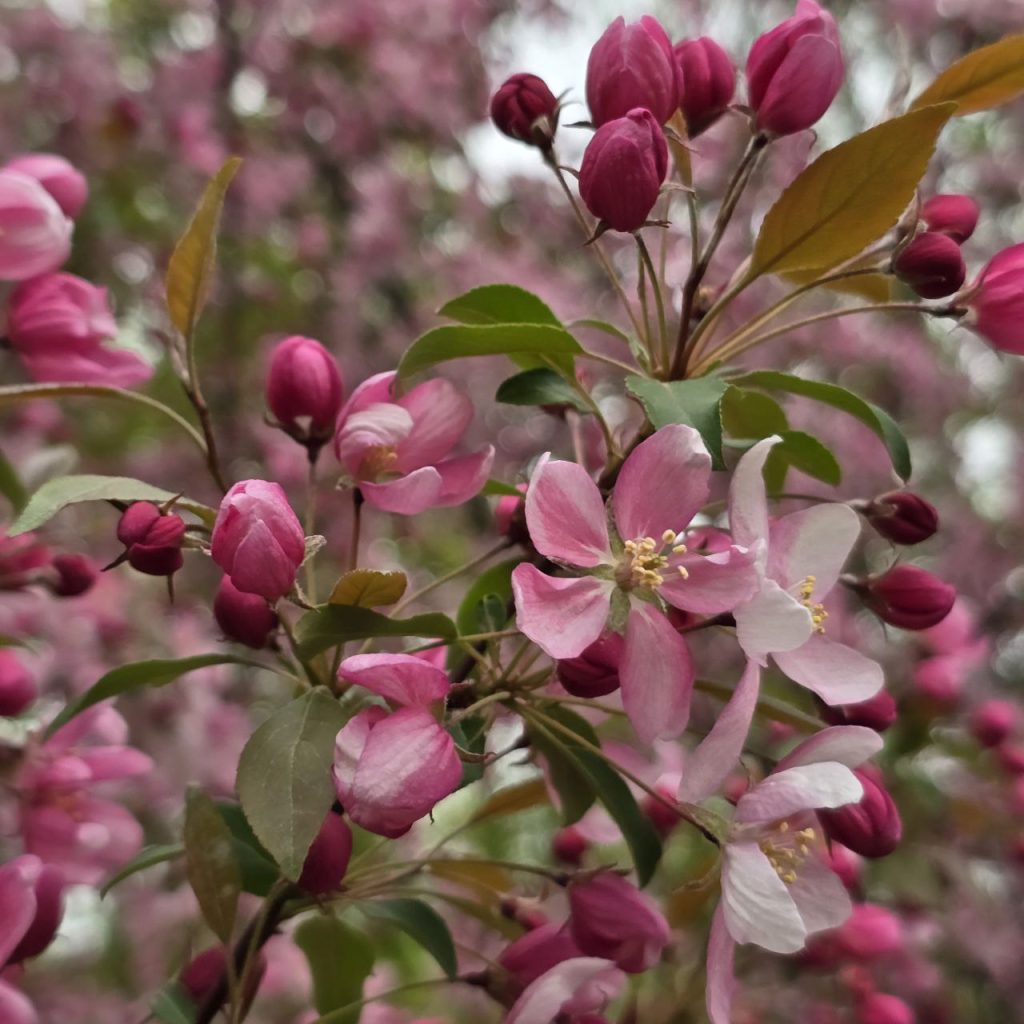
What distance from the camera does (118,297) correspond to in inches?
107

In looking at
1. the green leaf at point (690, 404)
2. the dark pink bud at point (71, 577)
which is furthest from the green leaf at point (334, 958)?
the green leaf at point (690, 404)

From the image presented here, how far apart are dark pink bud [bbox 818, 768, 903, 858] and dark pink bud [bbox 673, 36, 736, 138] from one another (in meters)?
0.49

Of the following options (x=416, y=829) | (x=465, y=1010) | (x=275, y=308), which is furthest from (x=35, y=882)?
(x=275, y=308)

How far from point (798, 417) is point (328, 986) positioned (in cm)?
269

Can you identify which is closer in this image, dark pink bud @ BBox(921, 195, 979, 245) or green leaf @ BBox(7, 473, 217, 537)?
green leaf @ BBox(7, 473, 217, 537)

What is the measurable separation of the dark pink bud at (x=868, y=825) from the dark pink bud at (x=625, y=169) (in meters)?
0.40

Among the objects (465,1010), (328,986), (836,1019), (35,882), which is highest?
(35,882)

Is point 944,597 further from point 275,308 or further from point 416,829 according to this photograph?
point 275,308

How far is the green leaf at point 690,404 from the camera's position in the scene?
24.9 inches

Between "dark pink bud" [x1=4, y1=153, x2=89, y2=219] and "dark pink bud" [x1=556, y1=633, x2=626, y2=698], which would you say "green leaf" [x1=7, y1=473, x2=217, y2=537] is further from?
"dark pink bud" [x1=4, y1=153, x2=89, y2=219]

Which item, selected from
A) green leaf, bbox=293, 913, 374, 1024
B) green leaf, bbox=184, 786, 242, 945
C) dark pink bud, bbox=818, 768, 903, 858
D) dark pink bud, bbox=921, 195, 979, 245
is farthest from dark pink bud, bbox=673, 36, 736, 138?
green leaf, bbox=293, 913, 374, 1024

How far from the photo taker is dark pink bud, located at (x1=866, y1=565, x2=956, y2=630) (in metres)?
0.76

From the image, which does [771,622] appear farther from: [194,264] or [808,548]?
[194,264]

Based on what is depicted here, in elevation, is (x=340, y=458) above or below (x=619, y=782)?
above
